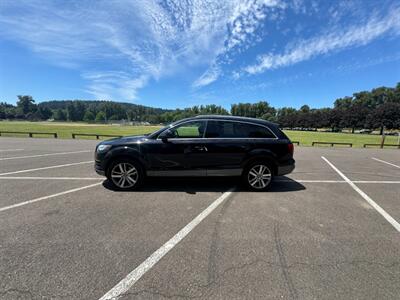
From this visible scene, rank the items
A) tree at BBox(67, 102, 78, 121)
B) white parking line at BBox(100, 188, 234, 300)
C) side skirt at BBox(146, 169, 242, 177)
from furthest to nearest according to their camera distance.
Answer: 1. tree at BBox(67, 102, 78, 121)
2. side skirt at BBox(146, 169, 242, 177)
3. white parking line at BBox(100, 188, 234, 300)

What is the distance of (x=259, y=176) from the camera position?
5277 millimetres

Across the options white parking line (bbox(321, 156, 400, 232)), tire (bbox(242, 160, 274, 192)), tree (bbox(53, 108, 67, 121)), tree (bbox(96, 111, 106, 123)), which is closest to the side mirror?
tire (bbox(242, 160, 274, 192))

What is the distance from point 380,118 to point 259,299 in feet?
310

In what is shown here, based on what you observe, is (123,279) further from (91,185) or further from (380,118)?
(380,118)

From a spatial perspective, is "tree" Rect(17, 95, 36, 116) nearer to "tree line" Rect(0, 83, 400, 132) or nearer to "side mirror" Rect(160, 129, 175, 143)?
"tree line" Rect(0, 83, 400, 132)

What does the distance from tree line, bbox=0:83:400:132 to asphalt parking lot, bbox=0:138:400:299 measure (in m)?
82.7

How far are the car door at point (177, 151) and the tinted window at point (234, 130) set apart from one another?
0.23 m

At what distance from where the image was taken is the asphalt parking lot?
86.0 inches

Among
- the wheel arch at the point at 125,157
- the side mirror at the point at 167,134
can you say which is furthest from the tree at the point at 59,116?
the side mirror at the point at 167,134

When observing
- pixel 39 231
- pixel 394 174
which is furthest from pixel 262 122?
pixel 394 174

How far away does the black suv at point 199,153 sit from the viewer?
16.3 feet

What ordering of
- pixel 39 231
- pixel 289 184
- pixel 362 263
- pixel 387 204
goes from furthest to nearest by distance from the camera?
pixel 289 184, pixel 387 204, pixel 39 231, pixel 362 263

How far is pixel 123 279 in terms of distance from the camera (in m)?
2.26

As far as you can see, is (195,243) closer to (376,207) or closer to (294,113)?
(376,207)
